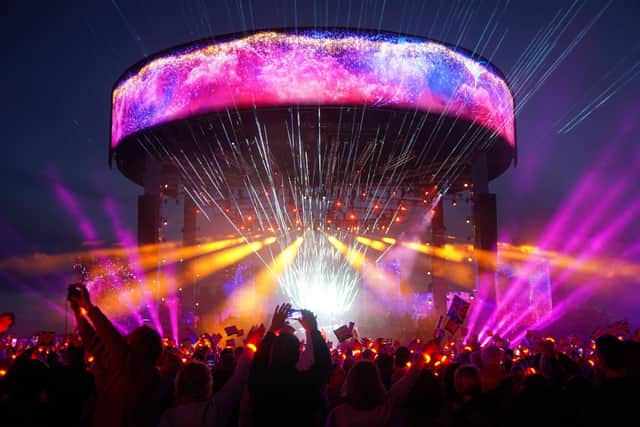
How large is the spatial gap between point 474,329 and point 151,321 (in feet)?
51.0

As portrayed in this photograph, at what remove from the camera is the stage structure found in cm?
2503

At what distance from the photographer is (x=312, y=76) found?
2477 centimetres

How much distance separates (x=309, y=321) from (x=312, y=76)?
67.2ft

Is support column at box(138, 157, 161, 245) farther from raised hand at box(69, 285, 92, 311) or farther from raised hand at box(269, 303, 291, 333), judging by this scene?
raised hand at box(69, 285, 92, 311)

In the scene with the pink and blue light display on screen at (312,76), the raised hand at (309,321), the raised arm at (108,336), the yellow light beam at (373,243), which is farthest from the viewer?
the yellow light beam at (373,243)

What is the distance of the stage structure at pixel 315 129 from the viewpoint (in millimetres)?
25031

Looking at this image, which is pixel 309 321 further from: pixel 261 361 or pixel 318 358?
pixel 261 361

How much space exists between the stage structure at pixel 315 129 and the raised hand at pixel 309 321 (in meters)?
20.1

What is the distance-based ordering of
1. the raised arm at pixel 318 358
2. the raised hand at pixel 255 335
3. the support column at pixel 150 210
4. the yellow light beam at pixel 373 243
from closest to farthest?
the raised arm at pixel 318 358, the raised hand at pixel 255 335, the support column at pixel 150 210, the yellow light beam at pixel 373 243

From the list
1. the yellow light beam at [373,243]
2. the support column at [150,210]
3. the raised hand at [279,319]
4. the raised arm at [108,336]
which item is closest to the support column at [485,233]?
the support column at [150,210]

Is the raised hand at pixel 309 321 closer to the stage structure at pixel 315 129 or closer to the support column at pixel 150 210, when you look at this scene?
the stage structure at pixel 315 129

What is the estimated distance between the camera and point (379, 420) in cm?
459

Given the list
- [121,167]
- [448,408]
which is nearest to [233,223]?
[121,167]

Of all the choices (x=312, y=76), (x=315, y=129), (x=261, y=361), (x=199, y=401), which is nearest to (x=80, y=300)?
(x=199, y=401)
